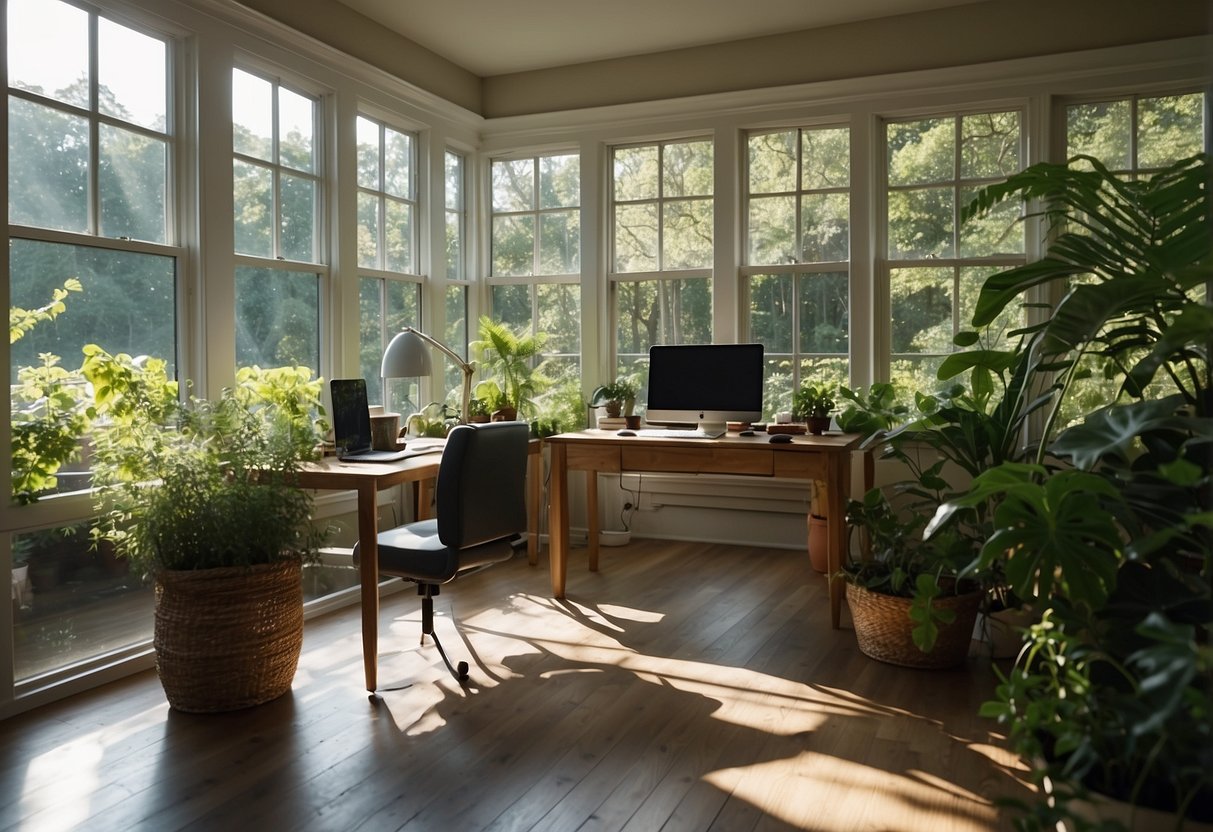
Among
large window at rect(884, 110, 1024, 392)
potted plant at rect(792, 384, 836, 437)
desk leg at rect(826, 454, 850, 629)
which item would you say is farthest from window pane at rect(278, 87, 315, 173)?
large window at rect(884, 110, 1024, 392)

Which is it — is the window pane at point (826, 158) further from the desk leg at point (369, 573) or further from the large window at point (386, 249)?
the desk leg at point (369, 573)

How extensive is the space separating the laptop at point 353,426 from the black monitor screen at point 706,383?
4.00ft

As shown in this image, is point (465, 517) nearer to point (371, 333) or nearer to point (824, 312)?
point (371, 333)

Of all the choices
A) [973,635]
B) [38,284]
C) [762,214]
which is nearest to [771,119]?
[762,214]

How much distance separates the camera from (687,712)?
2.95m

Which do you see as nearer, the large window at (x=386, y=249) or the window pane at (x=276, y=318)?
the window pane at (x=276, y=318)

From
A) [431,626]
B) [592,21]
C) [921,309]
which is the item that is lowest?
[431,626]

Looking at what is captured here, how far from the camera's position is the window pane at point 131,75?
135 inches

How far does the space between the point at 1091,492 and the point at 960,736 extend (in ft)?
3.92

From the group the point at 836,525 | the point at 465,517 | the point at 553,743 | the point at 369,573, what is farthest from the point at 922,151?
the point at 553,743

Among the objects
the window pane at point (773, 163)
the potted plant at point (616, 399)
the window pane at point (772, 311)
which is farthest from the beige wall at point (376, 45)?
the window pane at point (772, 311)

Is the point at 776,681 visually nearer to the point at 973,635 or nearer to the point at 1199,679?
the point at 973,635

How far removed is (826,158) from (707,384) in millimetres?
1686

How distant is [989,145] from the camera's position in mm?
4918
